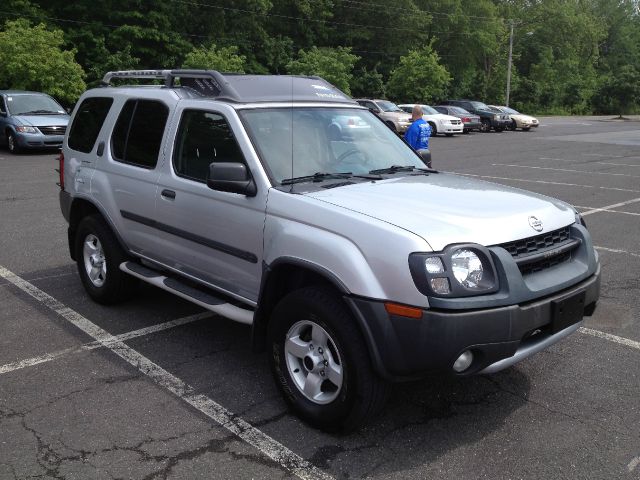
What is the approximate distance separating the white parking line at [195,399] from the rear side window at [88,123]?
4.63ft

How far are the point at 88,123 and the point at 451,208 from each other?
3.67 metres

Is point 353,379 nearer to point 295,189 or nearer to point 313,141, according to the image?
point 295,189

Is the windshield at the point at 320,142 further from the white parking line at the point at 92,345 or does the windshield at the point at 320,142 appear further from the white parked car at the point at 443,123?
the white parked car at the point at 443,123

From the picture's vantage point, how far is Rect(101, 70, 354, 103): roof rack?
178 inches

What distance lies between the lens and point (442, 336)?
312 centimetres

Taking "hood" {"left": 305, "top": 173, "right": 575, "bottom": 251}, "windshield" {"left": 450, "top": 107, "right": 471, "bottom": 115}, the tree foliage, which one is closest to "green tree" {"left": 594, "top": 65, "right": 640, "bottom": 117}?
the tree foliage

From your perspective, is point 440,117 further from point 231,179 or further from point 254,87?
point 231,179

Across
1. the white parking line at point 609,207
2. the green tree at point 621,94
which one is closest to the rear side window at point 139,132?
the white parking line at point 609,207

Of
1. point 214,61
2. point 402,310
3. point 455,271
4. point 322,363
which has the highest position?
point 214,61

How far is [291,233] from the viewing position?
12.1 ft

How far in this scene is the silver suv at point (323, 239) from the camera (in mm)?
3219

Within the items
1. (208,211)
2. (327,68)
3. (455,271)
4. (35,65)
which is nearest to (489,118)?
(327,68)

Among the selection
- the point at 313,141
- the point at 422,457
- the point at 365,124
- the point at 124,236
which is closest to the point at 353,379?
the point at 422,457

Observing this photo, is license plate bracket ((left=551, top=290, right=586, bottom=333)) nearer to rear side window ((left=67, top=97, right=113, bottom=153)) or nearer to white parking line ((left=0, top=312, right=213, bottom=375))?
white parking line ((left=0, top=312, right=213, bottom=375))
